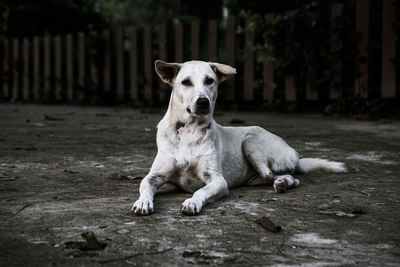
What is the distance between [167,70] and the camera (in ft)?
13.0

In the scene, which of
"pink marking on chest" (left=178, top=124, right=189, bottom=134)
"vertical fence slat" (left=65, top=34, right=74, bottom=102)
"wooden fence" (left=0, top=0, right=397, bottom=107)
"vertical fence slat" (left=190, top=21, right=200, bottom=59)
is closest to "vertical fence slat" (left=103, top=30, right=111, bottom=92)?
"wooden fence" (left=0, top=0, right=397, bottom=107)

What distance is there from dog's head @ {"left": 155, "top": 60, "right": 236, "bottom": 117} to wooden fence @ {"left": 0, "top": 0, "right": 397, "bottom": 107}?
5.28 metres

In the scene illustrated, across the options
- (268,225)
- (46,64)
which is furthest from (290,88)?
(46,64)

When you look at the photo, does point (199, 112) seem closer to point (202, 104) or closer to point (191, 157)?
point (202, 104)

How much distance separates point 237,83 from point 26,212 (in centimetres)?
795

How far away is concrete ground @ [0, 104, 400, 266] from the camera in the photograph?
216cm

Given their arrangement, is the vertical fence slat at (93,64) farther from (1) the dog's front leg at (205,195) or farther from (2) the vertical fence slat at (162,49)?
(1) the dog's front leg at (205,195)

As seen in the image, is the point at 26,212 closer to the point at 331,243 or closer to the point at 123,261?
the point at 123,261

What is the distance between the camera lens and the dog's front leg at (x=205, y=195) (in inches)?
113

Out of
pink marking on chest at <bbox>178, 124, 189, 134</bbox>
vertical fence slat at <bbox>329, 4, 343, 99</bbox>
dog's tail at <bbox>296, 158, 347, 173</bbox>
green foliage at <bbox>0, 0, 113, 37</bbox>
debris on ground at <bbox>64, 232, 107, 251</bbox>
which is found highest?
green foliage at <bbox>0, 0, 113, 37</bbox>

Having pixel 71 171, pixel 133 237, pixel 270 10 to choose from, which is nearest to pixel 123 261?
pixel 133 237

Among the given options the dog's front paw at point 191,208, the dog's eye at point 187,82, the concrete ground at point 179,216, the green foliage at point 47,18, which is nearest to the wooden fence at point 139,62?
the green foliage at point 47,18

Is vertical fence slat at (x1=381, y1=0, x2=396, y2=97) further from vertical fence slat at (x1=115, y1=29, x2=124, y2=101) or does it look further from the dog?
vertical fence slat at (x1=115, y1=29, x2=124, y2=101)

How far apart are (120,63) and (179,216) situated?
1010 centimetres
